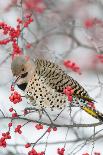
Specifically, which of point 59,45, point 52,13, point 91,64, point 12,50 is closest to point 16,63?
point 12,50

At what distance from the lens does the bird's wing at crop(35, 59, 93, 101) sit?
5.87 meters

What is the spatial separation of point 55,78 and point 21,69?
Result: 21.6 inches

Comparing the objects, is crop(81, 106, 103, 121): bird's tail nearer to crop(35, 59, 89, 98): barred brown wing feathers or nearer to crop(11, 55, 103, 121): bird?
crop(11, 55, 103, 121): bird

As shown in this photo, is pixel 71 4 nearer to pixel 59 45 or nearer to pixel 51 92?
pixel 59 45

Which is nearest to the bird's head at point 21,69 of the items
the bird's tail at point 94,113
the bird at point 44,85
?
the bird at point 44,85

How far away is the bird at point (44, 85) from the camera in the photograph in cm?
562

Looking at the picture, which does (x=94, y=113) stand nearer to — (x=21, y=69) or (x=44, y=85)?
(x=44, y=85)

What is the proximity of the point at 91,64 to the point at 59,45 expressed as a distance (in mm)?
1226

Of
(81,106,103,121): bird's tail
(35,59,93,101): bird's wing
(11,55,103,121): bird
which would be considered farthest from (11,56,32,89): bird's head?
(81,106,103,121): bird's tail

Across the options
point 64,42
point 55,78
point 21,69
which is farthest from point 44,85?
point 64,42

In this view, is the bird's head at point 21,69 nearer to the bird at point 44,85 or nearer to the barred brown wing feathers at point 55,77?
the bird at point 44,85

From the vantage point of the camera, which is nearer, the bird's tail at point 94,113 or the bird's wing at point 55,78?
the bird's tail at point 94,113

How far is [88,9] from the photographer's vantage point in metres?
10.8

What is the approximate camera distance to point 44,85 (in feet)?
19.2
